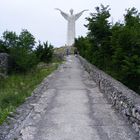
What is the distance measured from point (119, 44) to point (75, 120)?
7.98m

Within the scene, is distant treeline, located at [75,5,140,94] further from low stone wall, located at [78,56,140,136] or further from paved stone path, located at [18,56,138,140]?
low stone wall, located at [78,56,140,136]

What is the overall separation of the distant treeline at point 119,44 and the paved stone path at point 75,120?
8.45 ft

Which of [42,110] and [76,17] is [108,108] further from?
[76,17]

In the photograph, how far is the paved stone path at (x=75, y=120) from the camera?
306 inches

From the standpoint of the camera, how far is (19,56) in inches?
1139

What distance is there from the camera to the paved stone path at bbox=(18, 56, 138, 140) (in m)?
7.77

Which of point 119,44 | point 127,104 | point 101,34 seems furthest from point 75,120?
point 101,34

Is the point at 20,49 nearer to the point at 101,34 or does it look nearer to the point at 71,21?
the point at 101,34

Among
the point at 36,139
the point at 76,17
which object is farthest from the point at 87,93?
the point at 76,17

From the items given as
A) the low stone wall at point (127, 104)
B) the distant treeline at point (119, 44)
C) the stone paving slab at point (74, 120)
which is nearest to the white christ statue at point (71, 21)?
the distant treeline at point (119, 44)

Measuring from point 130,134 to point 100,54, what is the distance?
46.0 feet

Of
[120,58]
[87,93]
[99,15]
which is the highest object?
[99,15]

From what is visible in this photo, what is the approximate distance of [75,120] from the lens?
9.16 meters

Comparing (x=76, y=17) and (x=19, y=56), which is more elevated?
(x=76, y=17)
